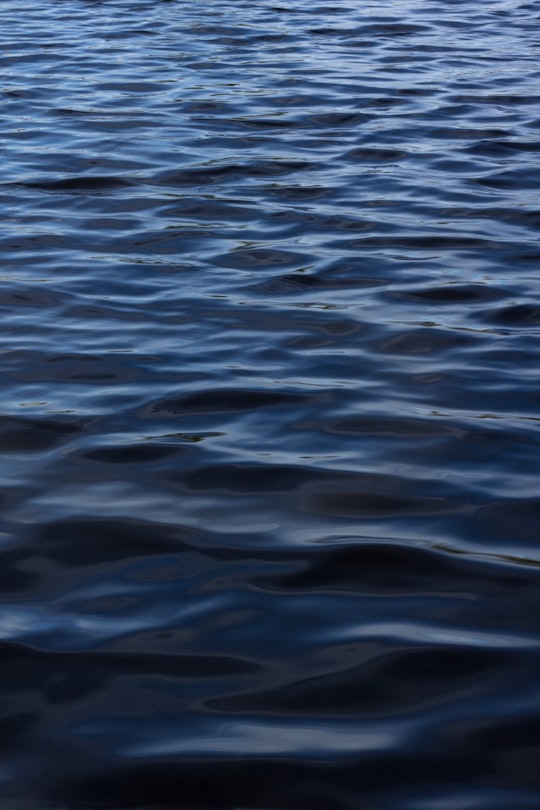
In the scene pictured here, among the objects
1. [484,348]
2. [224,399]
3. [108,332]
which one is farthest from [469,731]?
[108,332]

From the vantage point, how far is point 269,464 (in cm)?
381

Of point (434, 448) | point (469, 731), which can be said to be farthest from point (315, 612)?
point (434, 448)

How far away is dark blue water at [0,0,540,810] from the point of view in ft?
8.40

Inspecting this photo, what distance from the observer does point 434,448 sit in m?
3.94

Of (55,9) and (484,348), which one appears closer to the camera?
(484,348)

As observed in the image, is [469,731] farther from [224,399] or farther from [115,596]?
[224,399]

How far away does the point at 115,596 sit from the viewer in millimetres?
3119

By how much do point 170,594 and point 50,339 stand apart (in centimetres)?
202

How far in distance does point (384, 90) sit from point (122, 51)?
2.74 m

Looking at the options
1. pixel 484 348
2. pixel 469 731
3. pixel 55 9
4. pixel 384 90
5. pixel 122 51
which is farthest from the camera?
pixel 55 9

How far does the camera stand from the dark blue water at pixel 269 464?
256 centimetres

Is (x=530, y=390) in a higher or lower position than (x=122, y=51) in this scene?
lower

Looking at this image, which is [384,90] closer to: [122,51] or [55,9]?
[122,51]

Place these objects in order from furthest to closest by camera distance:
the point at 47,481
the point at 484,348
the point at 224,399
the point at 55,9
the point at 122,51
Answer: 1. the point at 55,9
2. the point at 122,51
3. the point at 484,348
4. the point at 224,399
5. the point at 47,481
